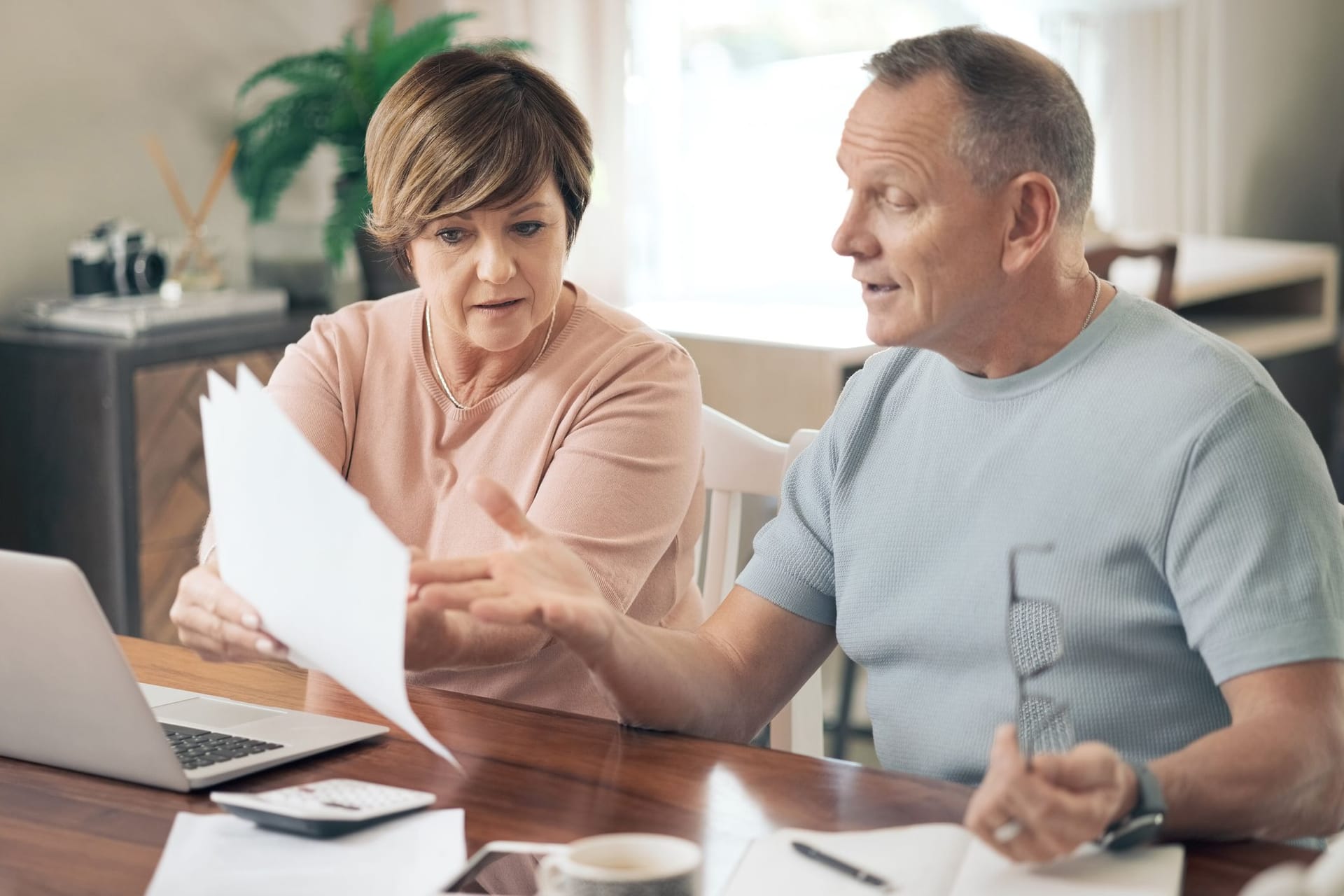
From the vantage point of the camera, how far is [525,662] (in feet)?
4.71

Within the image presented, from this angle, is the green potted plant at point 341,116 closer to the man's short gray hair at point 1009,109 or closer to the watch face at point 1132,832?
the man's short gray hair at point 1009,109

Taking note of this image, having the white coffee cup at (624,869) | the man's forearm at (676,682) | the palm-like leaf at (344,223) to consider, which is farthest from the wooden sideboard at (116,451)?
the white coffee cup at (624,869)

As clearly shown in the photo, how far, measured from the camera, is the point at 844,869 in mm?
876

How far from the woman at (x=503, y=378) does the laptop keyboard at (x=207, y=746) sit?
291 millimetres

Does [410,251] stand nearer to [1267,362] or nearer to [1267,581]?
[1267,581]

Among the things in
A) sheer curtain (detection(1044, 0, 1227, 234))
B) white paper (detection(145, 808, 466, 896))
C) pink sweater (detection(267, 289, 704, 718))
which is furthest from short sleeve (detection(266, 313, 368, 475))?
sheer curtain (detection(1044, 0, 1227, 234))

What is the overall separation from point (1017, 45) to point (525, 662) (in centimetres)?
72

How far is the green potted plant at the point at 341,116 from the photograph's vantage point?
10.1 ft

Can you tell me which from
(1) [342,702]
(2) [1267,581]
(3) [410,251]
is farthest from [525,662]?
(2) [1267,581]

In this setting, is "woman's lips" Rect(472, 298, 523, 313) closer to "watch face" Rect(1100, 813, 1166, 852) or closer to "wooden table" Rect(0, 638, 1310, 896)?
"wooden table" Rect(0, 638, 1310, 896)

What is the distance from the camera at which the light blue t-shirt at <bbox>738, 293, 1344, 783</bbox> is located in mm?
1053

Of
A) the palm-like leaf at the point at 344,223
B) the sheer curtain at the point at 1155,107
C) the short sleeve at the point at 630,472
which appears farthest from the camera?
the sheer curtain at the point at 1155,107

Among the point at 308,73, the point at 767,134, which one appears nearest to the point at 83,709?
the point at 308,73

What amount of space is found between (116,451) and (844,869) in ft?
6.86
